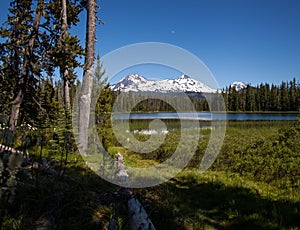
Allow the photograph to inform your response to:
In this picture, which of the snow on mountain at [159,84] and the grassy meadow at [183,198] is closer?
the grassy meadow at [183,198]

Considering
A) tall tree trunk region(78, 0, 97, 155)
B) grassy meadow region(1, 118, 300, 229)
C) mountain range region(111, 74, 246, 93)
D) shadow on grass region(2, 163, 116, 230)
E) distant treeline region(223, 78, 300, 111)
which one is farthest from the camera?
distant treeline region(223, 78, 300, 111)

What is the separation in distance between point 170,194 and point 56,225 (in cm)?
365

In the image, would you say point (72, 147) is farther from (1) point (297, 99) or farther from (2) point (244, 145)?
(1) point (297, 99)

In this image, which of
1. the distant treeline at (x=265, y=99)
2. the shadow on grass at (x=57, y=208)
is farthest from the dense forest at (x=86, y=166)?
the distant treeline at (x=265, y=99)

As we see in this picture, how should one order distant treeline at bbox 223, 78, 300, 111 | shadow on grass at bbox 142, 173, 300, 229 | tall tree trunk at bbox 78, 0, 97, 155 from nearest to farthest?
shadow on grass at bbox 142, 173, 300, 229 < tall tree trunk at bbox 78, 0, 97, 155 < distant treeline at bbox 223, 78, 300, 111

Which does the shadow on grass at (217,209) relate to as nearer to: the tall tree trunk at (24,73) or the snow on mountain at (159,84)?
the snow on mountain at (159,84)

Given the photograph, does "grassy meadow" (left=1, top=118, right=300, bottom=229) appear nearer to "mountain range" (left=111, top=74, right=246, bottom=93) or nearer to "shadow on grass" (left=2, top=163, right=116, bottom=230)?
"shadow on grass" (left=2, top=163, right=116, bottom=230)

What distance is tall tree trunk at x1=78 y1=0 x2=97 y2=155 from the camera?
31.6ft

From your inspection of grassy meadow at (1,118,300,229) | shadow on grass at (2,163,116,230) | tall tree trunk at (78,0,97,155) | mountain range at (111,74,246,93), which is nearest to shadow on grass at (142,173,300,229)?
grassy meadow at (1,118,300,229)

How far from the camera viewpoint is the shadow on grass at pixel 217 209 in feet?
14.3

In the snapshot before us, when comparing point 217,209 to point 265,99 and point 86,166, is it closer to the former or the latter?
point 86,166

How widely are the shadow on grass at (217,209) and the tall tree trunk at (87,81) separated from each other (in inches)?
166

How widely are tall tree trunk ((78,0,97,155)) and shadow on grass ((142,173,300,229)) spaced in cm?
421

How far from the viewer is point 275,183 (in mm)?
8180
